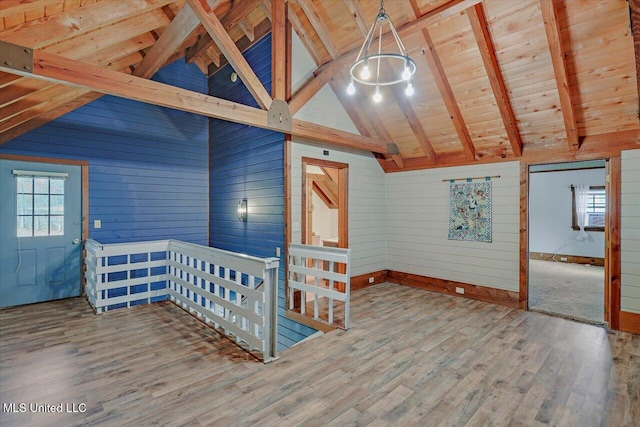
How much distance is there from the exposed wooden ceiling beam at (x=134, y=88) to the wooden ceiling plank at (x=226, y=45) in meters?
0.24

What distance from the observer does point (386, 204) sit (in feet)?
21.8

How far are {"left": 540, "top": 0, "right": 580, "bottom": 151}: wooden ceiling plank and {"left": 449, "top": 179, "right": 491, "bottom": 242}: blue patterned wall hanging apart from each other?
4.31 ft

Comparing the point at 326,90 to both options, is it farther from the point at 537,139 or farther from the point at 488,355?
the point at 488,355

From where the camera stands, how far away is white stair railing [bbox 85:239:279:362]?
10.1 feet

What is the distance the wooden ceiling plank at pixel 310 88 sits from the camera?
4.44m

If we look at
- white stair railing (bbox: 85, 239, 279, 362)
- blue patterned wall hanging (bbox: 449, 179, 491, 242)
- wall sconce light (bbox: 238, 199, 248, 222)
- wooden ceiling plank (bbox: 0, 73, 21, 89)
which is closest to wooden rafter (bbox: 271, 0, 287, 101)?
wall sconce light (bbox: 238, 199, 248, 222)

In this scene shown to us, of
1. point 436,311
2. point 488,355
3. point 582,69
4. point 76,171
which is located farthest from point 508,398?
point 76,171

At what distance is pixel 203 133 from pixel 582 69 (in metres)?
6.40

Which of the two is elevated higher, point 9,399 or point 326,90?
point 326,90

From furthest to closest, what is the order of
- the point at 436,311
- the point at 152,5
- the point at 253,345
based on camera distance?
1. the point at 436,311
2. the point at 253,345
3. the point at 152,5

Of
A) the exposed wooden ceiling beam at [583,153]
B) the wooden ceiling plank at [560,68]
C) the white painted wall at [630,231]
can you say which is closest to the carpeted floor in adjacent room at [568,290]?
the white painted wall at [630,231]

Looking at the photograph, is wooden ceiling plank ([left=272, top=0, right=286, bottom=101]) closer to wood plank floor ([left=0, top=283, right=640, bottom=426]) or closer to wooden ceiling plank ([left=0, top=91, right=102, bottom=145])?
wooden ceiling plank ([left=0, top=91, right=102, bottom=145])

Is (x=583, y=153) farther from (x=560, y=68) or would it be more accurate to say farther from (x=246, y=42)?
(x=246, y=42)


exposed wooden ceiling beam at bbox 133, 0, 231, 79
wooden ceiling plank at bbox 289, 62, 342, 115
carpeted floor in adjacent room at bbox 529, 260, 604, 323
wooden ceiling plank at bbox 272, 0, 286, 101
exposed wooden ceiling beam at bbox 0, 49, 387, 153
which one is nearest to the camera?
exposed wooden ceiling beam at bbox 0, 49, 387, 153
